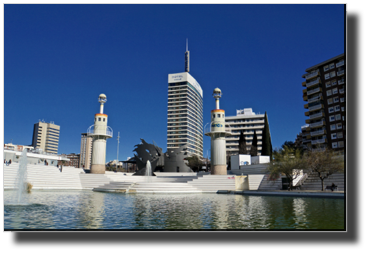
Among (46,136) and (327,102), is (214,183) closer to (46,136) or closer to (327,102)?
(327,102)

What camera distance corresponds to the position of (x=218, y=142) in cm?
3462

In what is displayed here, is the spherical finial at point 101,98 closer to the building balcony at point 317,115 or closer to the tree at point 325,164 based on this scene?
the tree at point 325,164

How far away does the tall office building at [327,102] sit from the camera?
48.4 meters

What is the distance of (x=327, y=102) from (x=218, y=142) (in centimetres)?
2884

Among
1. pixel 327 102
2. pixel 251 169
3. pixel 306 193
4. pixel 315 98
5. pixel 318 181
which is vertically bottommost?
pixel 306 193

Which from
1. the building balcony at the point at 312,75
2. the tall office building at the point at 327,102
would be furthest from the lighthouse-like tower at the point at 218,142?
the building balcony at the point at 312,75

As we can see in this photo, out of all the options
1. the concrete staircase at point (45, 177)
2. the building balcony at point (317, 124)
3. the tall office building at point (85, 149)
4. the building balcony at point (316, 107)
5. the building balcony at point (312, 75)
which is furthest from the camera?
the tall office building at point (85, 149)

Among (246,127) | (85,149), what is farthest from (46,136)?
(246,127)

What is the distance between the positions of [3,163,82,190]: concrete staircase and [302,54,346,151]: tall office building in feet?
139

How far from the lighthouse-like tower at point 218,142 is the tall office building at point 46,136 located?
8256 centimetres

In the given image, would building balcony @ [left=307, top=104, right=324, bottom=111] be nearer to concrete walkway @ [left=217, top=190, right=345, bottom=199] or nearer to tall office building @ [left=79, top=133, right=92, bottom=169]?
concrete walkway @ [left=217, top=190, right=345, bottom=199]
